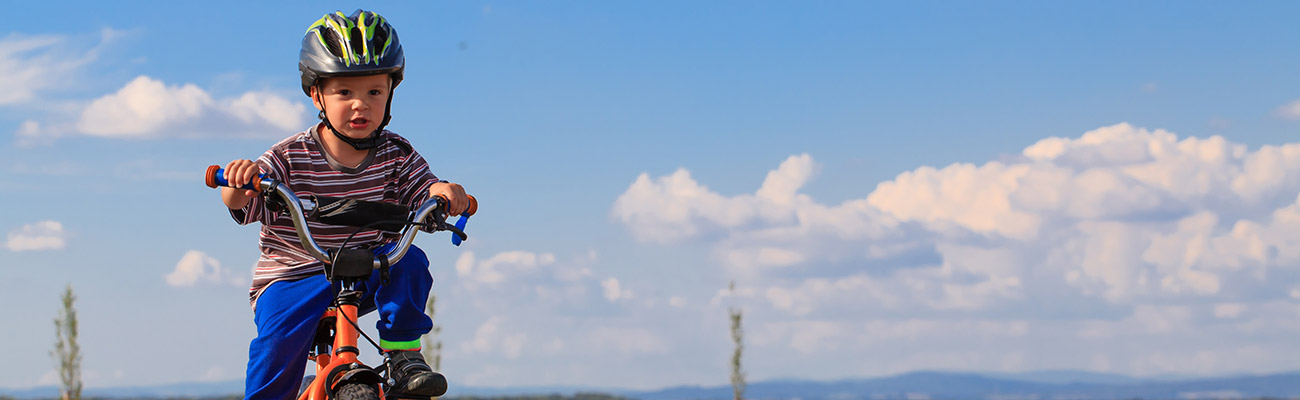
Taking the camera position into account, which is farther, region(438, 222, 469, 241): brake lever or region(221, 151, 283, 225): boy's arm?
region(438, 222, 469, 241): brake lever

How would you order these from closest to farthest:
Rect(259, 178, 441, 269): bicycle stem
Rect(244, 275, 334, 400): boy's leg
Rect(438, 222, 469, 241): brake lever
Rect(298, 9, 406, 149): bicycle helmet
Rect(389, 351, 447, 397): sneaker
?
1. Rect(259, 178, 441, 269): bicycle stem
2. Rect(389, 351, 447, 397): sneaker
3. Rect(438, 222, 469, 241): brake lever
4. Rect(244, 275, 334, 400): boy's leg
5. Rect(298, 9, 406, 149): bicycle helmet

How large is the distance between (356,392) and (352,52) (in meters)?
1.67

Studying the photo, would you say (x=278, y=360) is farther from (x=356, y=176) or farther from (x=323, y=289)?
(x=356, y=176)

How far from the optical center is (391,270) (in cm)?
584

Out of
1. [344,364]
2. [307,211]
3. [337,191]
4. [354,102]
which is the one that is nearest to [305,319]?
[344,364]

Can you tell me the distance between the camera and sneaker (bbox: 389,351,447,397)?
18.3ft

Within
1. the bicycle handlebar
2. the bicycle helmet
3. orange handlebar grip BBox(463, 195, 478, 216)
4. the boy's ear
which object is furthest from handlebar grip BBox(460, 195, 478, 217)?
the boy's ear

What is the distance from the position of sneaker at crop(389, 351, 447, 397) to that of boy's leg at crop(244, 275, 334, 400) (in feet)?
1.49

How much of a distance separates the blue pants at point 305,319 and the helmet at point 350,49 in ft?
2.99

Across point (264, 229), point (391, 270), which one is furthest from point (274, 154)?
point (391, 270)

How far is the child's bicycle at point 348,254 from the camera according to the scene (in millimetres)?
5461

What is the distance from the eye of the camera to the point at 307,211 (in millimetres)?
5621

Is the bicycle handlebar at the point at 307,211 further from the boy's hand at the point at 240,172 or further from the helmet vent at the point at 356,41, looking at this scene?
the helmet vent at the point at 356,41

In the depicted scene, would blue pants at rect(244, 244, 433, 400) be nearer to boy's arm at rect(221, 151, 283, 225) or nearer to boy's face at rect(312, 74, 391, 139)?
boy's arm at rect(221, 151, 283, 225)
